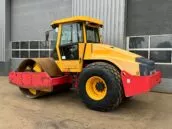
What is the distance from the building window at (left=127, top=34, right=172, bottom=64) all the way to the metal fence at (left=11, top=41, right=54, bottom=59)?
17.1ft

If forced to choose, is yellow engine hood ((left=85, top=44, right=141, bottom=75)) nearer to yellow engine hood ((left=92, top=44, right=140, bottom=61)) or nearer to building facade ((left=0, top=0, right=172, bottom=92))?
yellow engine hood ((left=92, top=44, right=140, bottom=61))

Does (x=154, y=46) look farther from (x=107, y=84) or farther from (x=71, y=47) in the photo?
(x=107, y=84)

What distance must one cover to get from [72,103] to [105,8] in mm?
4932

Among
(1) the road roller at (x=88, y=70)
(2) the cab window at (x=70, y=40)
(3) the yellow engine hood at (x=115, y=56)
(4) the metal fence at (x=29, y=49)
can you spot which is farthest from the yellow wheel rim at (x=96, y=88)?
(4) the metal fence at (x=29, y=49)

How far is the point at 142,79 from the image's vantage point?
21.0ft

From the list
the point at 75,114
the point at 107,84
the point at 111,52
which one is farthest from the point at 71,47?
the point at 75,114

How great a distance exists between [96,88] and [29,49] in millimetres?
8575

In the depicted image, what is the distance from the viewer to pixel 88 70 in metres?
7.04

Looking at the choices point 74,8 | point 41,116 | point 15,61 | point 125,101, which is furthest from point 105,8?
point 15,61

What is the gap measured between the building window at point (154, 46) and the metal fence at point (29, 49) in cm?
523

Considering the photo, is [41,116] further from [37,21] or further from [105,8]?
[37,21]

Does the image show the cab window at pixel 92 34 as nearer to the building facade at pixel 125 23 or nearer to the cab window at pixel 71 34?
the cab window at pixel 71 34

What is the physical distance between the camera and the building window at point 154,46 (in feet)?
31.1

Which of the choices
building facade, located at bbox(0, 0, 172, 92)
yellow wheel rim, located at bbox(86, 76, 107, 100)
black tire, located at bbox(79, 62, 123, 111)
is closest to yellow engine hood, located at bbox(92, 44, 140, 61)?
black tire, located at bbox(79, 62, 123, 111)
